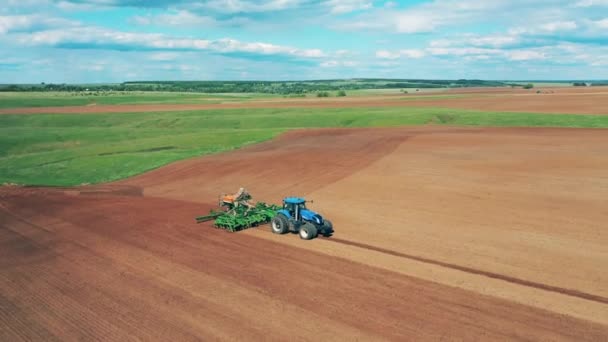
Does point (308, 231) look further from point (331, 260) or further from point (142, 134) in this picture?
point (142, 134)

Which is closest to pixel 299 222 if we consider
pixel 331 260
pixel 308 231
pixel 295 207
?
pixel 295 207

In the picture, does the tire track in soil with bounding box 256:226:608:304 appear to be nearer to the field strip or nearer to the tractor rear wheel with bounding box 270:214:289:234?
the field strip

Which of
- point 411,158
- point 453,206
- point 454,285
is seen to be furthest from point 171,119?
point 454,285

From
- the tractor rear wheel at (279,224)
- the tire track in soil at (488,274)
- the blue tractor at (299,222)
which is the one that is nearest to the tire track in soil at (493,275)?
the tire track in soil at (488,274)

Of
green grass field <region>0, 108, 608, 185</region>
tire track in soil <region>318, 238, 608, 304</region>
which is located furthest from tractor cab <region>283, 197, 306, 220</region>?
green grass field <region>0, 108, 608, 185</region>

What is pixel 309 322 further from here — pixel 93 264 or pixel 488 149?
pixel 488 149

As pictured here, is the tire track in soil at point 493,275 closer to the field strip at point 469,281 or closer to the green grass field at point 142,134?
the field strip at point 469,281
